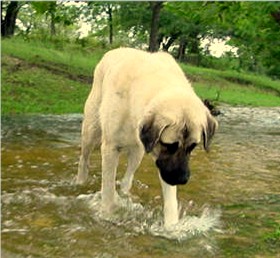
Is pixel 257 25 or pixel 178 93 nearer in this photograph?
pixel 178 93

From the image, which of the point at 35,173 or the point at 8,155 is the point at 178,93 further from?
the point at 8,155

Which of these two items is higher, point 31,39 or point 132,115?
point 132,115

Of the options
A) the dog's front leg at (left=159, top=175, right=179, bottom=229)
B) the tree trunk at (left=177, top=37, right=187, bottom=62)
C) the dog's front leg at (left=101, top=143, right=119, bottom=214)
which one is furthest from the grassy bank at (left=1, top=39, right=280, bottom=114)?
the tree trunk at (left=177, top=37, right=187, bottom=62)

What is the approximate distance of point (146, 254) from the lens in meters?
4.90

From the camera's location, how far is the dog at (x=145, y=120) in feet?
15.3

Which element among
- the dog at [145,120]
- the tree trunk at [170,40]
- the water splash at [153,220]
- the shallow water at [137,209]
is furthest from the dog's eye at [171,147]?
the tree trunk at [170,40]

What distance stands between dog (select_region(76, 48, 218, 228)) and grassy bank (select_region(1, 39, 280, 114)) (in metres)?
8.91

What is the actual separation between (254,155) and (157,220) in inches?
201

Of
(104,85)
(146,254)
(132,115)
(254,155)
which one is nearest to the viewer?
(146,254)

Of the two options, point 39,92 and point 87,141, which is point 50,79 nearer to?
point 39,92

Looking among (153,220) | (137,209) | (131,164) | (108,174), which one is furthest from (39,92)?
(153,220)

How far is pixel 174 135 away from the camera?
4.62m

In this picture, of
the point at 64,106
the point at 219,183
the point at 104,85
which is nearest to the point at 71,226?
the point at 104,85

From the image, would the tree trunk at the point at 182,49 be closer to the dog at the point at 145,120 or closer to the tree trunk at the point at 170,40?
the tree trunk at the point at 170,40
